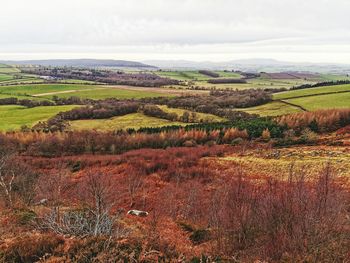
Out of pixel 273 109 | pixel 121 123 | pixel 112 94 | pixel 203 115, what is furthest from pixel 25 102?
pixel 273 109

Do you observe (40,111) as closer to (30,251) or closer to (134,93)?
(134,93)

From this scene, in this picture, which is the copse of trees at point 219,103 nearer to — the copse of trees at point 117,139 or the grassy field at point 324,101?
the grassy field at point 324,101

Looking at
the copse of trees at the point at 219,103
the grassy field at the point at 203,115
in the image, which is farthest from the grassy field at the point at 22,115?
the copse of trees at the point at 219,103

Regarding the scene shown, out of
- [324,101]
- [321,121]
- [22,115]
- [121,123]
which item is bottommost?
[121,123]

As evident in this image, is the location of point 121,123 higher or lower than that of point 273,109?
lower

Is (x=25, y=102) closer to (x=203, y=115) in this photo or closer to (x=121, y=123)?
(x=121, y=123)

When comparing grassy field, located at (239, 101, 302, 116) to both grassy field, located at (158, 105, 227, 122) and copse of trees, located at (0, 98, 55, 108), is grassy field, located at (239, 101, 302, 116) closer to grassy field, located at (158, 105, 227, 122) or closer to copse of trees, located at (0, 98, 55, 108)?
grassy field, located at (158, 105, 227, 122)

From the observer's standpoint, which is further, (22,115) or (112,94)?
(112,94)
